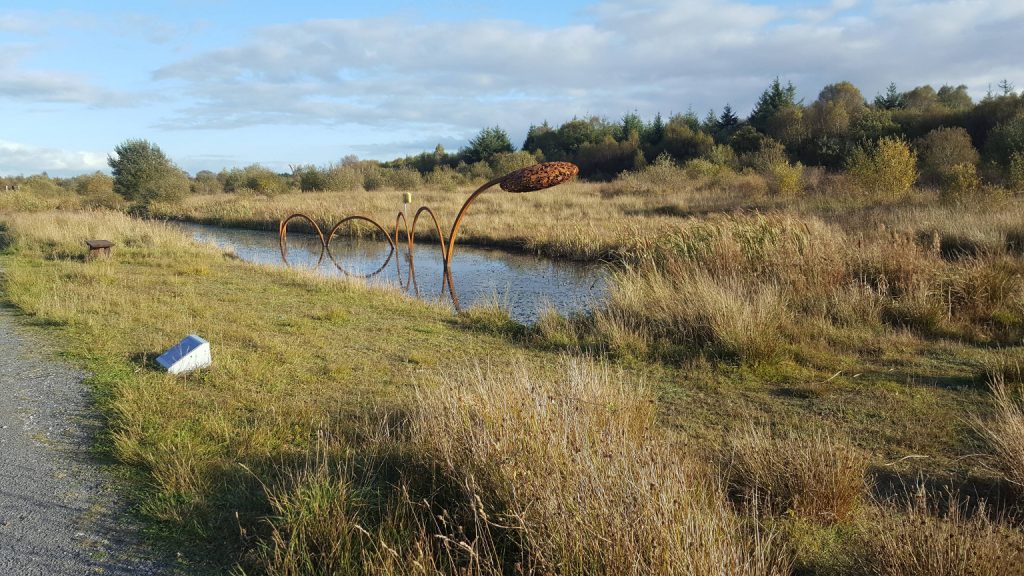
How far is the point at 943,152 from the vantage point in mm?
26406

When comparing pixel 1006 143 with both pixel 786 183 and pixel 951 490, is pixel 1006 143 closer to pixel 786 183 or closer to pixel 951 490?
pixel 786 183

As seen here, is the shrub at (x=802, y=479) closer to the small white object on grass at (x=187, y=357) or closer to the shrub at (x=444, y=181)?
the small white object on grass at (x=187, y=357)

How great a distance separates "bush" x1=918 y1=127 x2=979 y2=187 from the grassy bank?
61.6 ft

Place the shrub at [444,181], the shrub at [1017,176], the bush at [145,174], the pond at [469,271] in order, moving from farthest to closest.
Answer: the shrub at [444,181] < the bush at [145,174] < the shrub at [1017,176] < the pond at [469,271]

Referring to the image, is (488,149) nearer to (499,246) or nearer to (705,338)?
(499,246)

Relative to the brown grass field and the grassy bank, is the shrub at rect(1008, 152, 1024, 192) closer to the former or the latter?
the brown grass field

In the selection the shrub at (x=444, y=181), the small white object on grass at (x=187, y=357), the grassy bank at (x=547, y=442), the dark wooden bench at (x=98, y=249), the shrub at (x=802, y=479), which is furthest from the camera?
the shrub at (x=444, y=181)

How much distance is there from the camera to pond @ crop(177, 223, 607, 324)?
454 inches

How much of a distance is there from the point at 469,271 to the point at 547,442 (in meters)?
12.5

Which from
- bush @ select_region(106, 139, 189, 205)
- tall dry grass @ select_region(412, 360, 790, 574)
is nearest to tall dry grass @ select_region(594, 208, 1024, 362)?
tall dry grass @ select_region(412, 360, 790, 574)

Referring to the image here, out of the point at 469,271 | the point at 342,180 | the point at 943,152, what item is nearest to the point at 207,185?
the point at 342,180

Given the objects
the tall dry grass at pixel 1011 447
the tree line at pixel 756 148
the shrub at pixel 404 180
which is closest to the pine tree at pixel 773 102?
the tree line at pixel 756 148

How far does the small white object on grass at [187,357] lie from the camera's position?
5.66m

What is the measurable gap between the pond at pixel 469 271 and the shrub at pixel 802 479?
5.49m
